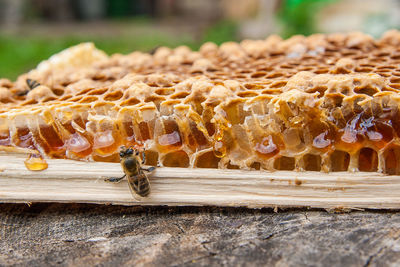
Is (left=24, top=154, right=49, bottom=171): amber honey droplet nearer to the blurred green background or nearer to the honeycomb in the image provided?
the honeycomb

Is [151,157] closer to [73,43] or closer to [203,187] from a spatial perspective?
[203,187]

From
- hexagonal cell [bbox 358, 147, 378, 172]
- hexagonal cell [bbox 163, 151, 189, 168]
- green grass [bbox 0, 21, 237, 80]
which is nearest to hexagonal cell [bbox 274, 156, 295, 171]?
hexagonal cell [bbox 358, 147, 378, 172]

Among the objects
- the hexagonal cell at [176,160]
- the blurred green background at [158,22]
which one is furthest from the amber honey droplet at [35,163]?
the blurred green background at [158,22]

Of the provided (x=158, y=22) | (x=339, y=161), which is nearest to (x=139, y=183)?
(x=339, y=161)

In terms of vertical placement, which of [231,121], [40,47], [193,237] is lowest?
[40,47]

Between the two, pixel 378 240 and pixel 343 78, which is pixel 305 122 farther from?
pixel 378 240

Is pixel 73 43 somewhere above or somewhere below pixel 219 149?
below
